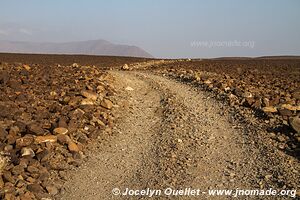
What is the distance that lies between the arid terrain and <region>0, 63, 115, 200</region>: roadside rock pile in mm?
29

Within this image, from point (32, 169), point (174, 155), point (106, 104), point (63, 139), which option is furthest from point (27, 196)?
point (106, 104)

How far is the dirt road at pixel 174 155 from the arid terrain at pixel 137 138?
0.08 feet

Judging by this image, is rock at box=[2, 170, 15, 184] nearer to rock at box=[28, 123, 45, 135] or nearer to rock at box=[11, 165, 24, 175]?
rock at box=[11, 165, 24, 175]

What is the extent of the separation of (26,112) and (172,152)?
4723mm

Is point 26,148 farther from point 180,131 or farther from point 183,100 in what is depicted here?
point 183,100

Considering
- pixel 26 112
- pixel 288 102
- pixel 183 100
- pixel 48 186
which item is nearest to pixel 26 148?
pixel 48 186

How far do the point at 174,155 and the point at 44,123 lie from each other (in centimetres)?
386

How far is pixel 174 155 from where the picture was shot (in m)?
10.1

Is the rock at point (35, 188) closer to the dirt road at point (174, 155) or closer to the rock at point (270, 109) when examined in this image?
the dirt road at point (174, 155)

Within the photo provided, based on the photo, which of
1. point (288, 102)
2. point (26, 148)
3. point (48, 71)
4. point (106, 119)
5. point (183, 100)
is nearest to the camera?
point (26, 148)

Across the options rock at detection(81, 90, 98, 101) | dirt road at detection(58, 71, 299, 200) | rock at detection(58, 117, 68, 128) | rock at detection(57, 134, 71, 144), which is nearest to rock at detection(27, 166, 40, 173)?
dirt road at detection(58, 71, 299, 200)

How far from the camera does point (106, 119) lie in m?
12.7

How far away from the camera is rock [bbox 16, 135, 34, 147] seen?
9.86 meters

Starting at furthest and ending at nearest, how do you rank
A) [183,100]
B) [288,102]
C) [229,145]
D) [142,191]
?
1. [183,100]
2. [288,102]
3. [229,145]
4. [142,191]
